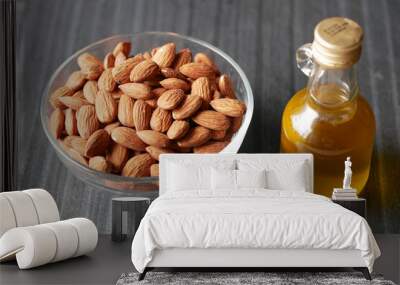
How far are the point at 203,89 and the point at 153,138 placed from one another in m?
0.44

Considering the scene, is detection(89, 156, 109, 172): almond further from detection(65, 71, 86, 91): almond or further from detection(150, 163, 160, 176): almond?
detection(65, 71, 86, 91): almond

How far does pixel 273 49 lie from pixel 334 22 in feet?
4.54

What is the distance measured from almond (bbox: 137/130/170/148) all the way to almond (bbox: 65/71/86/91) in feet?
1.82

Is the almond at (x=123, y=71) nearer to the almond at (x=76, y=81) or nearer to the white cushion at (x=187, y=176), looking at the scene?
the almond at (x=76, y=81)

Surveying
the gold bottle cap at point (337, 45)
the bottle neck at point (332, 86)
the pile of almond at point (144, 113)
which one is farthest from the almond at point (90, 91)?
the gold bottle cap at point (337, 45)

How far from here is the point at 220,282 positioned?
3348 mm

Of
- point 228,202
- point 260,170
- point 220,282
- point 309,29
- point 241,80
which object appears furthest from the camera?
point 309,29

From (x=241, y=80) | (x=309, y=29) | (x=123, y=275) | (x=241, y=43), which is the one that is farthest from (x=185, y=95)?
(x=123, y=275)

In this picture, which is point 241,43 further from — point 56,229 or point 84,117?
point 56,229

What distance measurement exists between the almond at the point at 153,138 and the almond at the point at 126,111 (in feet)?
0.35

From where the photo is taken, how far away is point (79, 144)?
15.4 ft

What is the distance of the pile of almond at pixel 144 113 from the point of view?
15.0ft

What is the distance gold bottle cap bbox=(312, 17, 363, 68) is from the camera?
12.0ft

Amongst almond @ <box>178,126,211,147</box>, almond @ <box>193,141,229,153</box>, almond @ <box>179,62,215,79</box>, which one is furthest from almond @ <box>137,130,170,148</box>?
almond @ <box>179,62,215,79</box>
